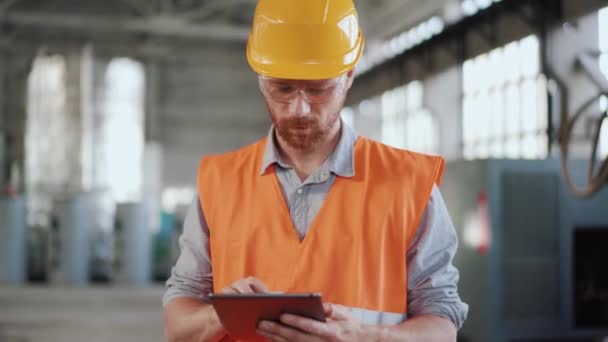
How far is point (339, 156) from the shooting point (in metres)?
2.11

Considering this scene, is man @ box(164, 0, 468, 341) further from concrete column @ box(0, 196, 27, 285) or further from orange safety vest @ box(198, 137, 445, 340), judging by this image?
concrete column @ box(0, 196, 27, 285)

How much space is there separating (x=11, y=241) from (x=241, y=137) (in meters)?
11.7

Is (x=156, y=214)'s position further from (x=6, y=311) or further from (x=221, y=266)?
(x=221, y=266)

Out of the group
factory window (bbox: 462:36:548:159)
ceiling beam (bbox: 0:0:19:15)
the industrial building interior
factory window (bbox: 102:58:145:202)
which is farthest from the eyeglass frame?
factory window (bbox: 102:58:145:202)

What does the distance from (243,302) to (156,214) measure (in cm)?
1519

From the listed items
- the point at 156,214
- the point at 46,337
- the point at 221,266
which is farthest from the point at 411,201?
the point at 156,214

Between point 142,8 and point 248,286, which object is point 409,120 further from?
point 248,286

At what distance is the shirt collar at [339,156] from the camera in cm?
210

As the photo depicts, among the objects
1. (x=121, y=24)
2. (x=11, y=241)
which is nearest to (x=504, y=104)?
(x=11, y=241)

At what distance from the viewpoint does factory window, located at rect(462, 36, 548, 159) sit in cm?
1303

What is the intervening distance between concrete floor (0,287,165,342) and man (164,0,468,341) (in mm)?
8010

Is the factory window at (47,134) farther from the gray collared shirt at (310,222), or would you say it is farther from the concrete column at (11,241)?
the gray collared shirt at (310,222)

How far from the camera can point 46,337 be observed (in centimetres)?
988

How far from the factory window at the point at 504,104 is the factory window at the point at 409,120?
139 cm
